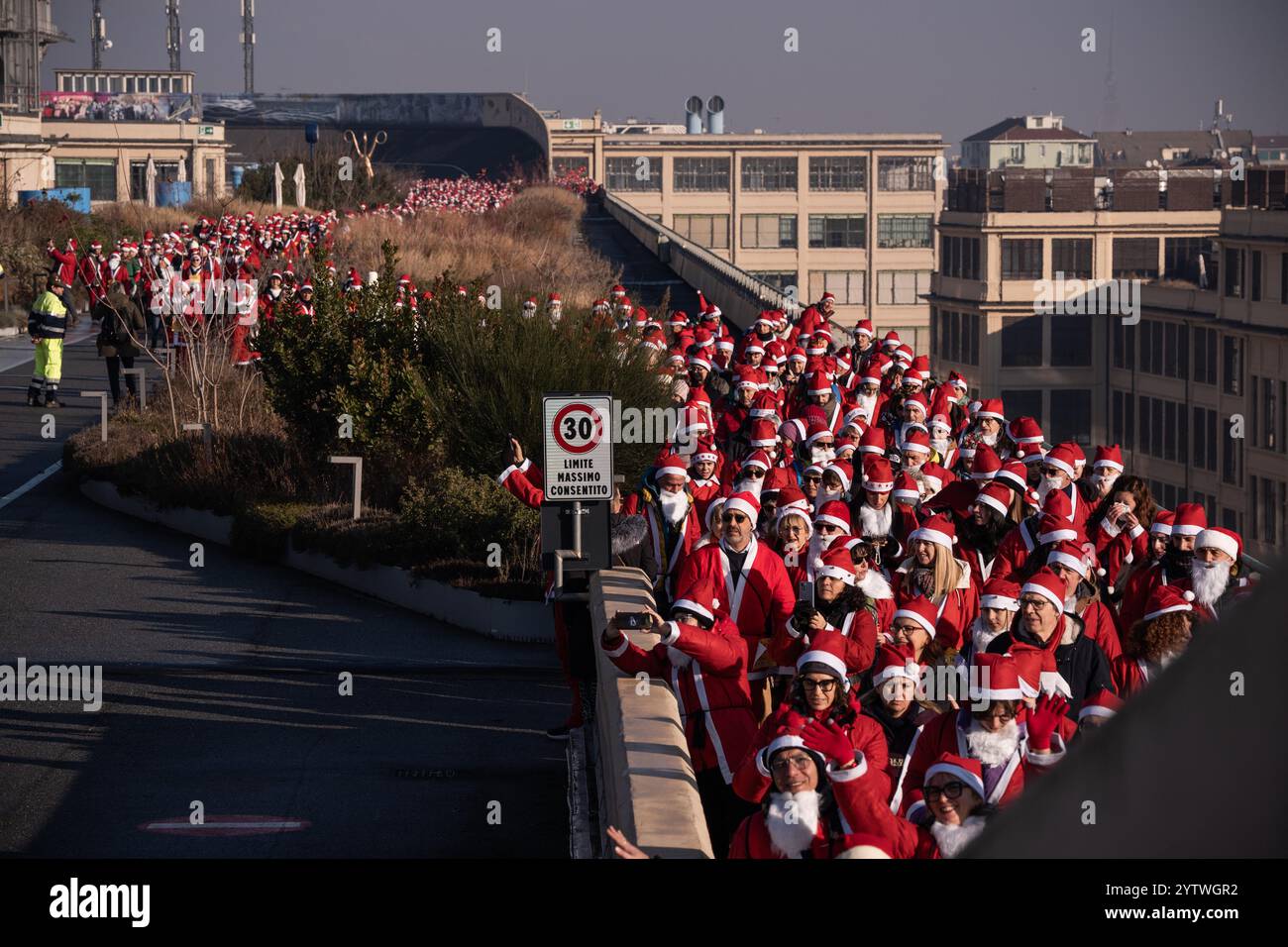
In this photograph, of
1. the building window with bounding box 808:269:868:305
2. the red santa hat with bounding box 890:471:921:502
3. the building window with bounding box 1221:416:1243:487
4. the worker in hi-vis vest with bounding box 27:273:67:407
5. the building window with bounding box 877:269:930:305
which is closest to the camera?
the red santa hat with bounding box 890:471:921:502

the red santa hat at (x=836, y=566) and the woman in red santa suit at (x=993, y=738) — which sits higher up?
the red santa hat at (x=836, y=566)

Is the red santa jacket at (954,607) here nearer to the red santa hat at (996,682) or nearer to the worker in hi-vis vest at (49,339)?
the red santa hat at (996,682)

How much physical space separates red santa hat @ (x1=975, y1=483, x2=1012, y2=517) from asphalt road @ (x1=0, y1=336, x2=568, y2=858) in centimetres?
275

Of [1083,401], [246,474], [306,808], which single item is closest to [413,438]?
[246,474]

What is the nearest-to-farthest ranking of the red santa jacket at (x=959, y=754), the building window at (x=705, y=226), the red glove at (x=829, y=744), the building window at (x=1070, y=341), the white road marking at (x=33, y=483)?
the red glove at (x=829, y=744) < the red santa jacket at (x=959, y=754) < the white road marking at (x=33, y=483) < the building window at (x=1070, y=341) < the building window at (x=705, y=226)

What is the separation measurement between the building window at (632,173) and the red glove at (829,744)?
4339 inches

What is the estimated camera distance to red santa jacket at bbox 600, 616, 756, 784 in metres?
7.36

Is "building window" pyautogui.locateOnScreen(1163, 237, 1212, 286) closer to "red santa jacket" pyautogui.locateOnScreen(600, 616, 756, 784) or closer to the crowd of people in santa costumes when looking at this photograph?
the crowd of people in santa costumes

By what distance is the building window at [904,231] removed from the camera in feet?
368

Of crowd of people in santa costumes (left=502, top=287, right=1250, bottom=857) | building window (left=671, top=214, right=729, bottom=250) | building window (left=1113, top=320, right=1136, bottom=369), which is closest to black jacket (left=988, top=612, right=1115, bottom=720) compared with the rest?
crowd of people in santa costumes (left=502, top=287, right=1250, bottom=857)

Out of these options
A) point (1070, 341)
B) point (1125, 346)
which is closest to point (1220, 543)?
point (1125, 346)

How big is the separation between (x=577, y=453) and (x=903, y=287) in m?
102

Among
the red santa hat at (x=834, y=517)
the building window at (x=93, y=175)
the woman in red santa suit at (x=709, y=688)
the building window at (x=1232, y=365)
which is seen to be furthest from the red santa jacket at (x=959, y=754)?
the building window at (x=93, y=175)

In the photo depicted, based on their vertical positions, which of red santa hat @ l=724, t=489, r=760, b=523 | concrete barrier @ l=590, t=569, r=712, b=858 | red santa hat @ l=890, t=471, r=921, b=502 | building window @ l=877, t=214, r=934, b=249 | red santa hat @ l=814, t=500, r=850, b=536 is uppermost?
building window @ l=877, t=214, r=934, b=249
